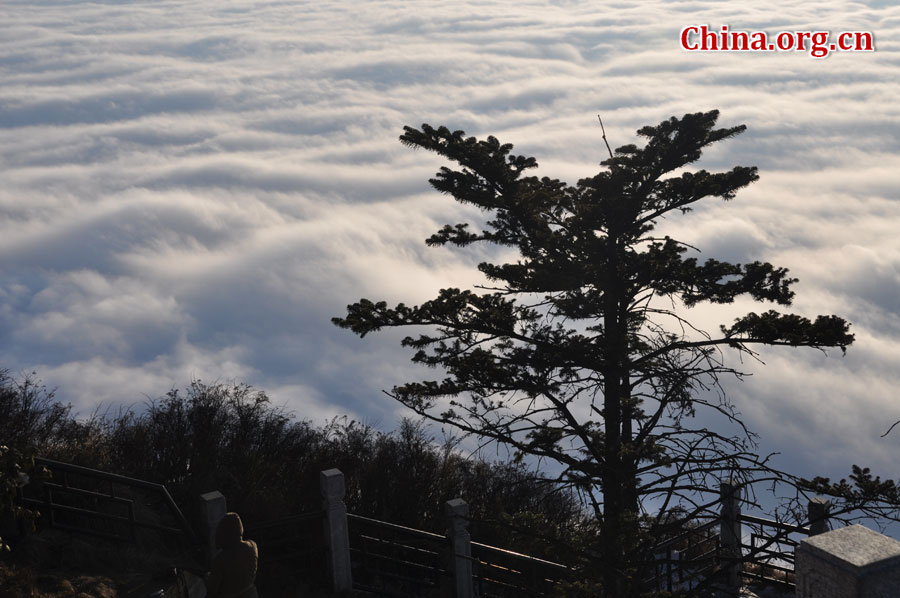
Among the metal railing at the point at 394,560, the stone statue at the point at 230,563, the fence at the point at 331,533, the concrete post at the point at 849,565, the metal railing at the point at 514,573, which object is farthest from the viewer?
the metal railing at the point at 394,560

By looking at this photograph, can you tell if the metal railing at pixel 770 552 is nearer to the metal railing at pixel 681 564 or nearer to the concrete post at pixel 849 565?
the metal railing at pixel 681 564

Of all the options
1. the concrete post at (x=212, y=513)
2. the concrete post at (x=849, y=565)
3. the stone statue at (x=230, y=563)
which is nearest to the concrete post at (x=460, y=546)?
the concrete post at (x=212, y=513)

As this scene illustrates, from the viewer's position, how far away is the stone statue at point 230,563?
27.9ft

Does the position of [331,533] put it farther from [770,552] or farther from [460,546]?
[770,552]

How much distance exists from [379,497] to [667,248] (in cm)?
1181

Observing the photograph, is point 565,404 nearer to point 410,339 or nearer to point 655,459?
point 655,459

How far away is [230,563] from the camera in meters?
8.49

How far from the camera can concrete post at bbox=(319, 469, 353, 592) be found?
1409 cm

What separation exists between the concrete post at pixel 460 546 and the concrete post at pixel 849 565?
8.89m

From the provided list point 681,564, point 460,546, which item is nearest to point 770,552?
point 681,564

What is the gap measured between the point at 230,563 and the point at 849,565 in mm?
6115

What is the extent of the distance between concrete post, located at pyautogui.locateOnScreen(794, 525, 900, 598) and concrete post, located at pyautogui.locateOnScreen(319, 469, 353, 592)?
9.75 m

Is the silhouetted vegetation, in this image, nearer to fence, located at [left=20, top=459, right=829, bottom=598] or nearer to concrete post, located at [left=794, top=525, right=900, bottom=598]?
fence, located at [left=20, top=459, right=829, bottom=598]

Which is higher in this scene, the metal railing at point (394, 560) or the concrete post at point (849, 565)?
the metal railing at point (394, 560)
